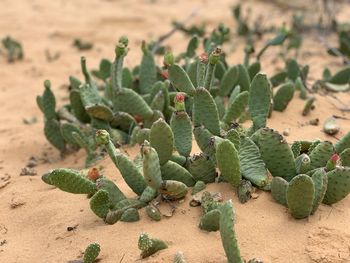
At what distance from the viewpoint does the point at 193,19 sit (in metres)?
6.71

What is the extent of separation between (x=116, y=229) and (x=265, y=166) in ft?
2.20

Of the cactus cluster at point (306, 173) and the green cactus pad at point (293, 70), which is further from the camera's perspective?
the green cactus pad at point (293, 70)

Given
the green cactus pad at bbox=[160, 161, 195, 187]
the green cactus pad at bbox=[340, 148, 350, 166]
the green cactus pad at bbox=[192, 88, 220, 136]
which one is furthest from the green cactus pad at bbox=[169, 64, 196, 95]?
the green cactus pad at bbox=[340, 148, 350, 166]

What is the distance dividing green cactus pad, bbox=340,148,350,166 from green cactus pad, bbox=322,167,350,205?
0.21m

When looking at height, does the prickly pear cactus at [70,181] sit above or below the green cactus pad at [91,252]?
above

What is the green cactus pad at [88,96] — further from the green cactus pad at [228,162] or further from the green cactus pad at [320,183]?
the green cactus pad at [320,183]

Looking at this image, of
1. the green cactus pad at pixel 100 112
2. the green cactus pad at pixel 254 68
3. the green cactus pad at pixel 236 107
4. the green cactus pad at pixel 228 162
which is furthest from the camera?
the green cactus pad at pixel 254 68

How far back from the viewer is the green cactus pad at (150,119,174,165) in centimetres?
230

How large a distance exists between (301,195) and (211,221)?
35 cm

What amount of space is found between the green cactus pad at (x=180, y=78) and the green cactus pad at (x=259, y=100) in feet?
0.98

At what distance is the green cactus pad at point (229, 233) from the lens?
1.89 m

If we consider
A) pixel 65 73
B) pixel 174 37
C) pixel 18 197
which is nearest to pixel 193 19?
pixel 174 37

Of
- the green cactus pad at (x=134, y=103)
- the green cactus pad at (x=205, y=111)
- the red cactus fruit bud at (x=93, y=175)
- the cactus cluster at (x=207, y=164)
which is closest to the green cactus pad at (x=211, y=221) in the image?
the cactus cluster at (x=207, y=164)

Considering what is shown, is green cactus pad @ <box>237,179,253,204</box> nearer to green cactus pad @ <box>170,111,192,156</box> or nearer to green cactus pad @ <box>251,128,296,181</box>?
green cactus pad @ <box>251,128,296,181</box>
